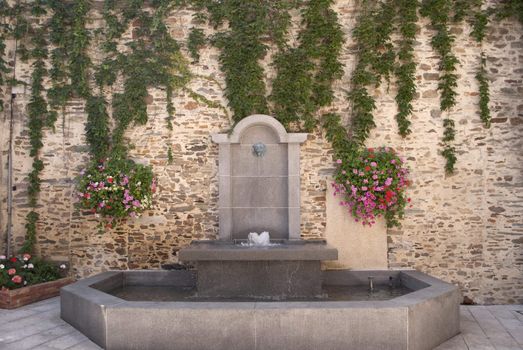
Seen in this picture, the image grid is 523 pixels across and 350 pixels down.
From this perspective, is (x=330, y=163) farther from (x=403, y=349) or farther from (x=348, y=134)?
(x=403, y=349)

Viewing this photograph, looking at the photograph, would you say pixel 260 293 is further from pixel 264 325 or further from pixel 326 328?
pixel 326 328

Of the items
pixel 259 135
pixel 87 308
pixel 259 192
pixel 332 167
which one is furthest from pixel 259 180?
pixel 87 308

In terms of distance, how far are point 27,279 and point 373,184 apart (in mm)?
4866

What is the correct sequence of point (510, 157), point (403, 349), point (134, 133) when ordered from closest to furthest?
point (403, 349) < point (510, 157) < point (134, 133)

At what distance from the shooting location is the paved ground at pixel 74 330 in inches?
166

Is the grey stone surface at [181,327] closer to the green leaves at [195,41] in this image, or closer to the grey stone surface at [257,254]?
the grey stone surface at [257,254]

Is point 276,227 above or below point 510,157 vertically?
below

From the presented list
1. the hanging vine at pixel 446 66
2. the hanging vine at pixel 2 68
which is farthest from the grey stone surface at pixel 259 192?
the hanging vine at pixel 2 68

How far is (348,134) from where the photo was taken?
6.32 m

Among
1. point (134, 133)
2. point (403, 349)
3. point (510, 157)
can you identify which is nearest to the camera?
point (403, 349)

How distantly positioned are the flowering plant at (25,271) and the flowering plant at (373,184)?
4.22m

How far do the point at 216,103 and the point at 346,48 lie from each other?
6.83 ft

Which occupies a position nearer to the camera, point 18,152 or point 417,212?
point 417,212

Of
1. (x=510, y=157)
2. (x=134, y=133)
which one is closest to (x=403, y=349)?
(x=510, y=157)
